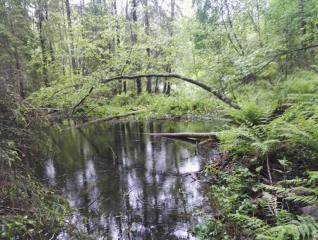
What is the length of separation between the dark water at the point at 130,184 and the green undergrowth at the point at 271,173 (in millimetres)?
463

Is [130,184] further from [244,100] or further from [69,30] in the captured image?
[69,30]

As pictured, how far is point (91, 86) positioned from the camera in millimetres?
12125

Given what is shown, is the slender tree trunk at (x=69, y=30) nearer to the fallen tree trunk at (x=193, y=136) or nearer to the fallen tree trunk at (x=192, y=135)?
the fallen tree trunk at (x=192, y=135)

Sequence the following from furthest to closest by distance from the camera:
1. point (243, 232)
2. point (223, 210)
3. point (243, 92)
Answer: point (243, 92) → point (223, 210) → point (243, 232)

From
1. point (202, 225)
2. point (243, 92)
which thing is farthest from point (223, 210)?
point (243, 92)

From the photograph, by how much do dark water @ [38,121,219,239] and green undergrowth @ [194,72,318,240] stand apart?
1.52 ft

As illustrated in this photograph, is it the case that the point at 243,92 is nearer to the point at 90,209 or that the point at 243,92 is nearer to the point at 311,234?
the point at 90,209

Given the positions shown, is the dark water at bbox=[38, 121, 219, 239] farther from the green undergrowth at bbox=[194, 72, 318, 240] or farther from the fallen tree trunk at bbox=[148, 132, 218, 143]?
the green undergrowth at bbox=[194, 72, 318, 240]

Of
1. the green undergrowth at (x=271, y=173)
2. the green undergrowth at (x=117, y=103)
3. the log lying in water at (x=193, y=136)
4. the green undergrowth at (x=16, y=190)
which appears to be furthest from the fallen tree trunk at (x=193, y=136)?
the green undergrowth at (x=16, y=190)

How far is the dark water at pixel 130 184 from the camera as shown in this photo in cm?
430

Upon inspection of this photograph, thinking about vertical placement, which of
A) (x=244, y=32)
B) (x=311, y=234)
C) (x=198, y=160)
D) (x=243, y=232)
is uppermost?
(x=244, y=32)

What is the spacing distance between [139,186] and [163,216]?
1407 mm

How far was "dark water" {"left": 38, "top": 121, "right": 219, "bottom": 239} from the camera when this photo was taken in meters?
4.30

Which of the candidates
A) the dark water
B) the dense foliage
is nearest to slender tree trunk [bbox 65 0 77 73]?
the dense foliage
